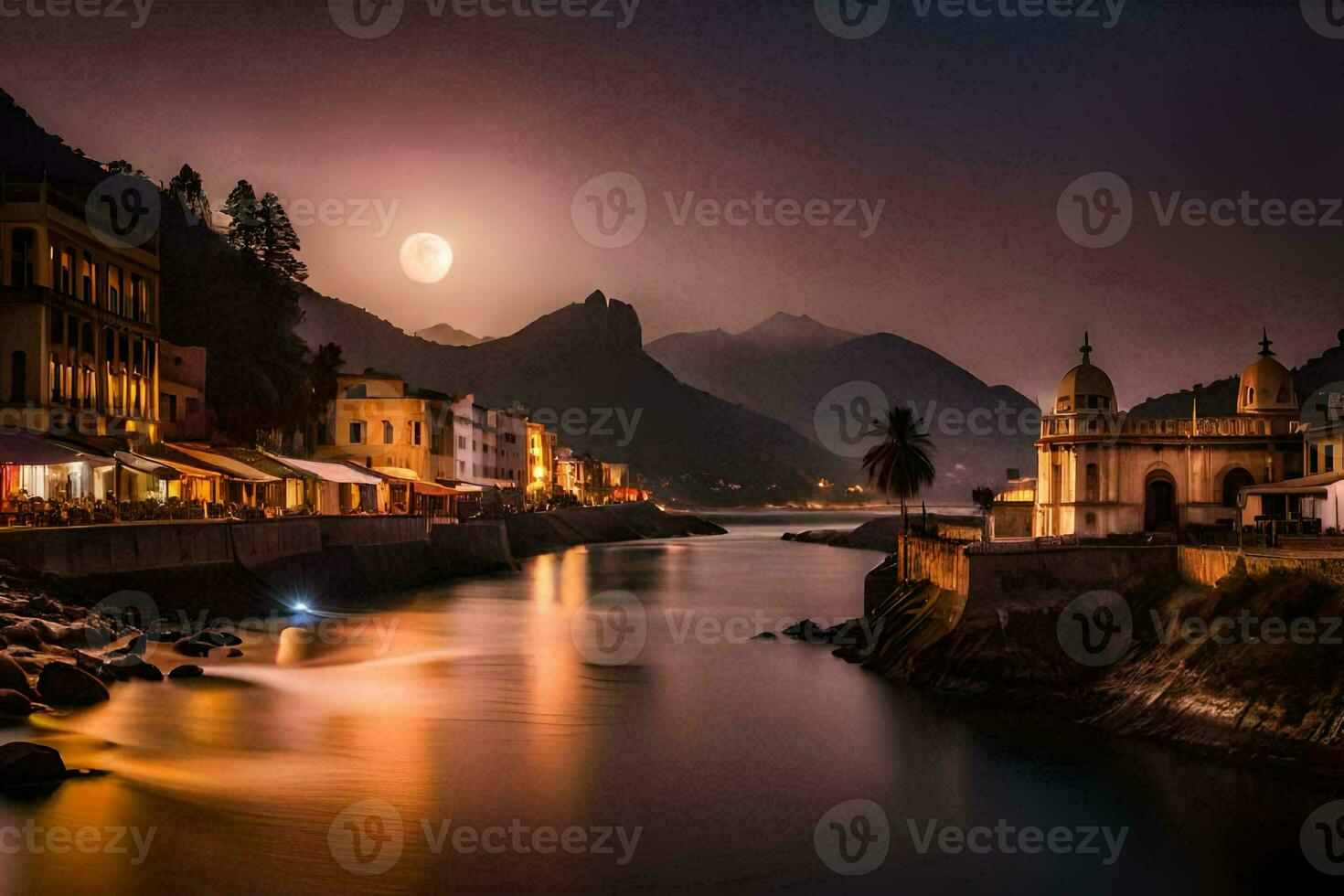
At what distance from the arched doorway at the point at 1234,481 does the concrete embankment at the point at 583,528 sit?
81.1 m

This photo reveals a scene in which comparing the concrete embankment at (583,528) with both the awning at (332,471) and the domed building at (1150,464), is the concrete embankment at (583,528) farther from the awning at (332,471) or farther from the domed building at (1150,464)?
the domed building at (1150,464)

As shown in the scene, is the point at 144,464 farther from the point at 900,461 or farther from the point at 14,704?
the point at 900,461

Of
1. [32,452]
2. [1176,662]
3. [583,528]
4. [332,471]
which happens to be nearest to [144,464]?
[32,452]

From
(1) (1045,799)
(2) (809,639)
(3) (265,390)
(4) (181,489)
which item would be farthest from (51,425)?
(1) (1045,799)

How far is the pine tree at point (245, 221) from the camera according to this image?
109625mm

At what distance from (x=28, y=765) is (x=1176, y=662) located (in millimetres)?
31141

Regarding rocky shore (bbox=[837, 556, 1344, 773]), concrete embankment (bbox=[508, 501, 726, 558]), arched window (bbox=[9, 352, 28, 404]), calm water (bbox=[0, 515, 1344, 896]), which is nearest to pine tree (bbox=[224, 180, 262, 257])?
concrete embankment (bbox=[508, 501, 726, 558])

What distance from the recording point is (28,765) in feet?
77.6

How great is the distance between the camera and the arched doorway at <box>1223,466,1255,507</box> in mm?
45812

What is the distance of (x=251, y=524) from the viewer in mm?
53375

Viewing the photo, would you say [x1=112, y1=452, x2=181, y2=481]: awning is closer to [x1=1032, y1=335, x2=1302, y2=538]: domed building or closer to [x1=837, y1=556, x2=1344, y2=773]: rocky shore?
[x1=837, y1=556, x2=1344, y2=773]: rocky shore

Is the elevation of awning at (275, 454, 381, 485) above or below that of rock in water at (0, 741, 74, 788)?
above

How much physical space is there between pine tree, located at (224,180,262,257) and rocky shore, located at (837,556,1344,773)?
9133cm

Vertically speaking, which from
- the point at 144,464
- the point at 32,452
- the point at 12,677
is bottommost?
the point at 12,677
